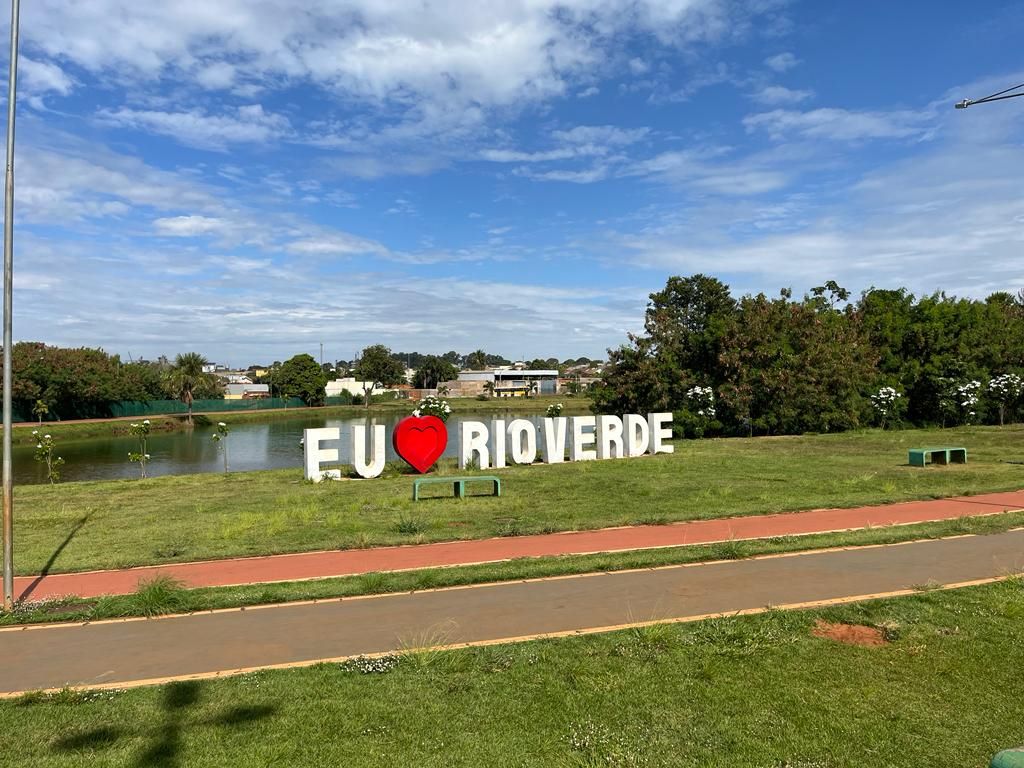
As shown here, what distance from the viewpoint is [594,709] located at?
16.3 ft

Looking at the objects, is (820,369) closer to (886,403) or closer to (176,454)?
(886,403)

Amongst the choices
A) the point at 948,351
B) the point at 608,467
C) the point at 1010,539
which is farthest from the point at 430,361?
the point at 1010,539

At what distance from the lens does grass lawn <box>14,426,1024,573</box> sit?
11445 mm

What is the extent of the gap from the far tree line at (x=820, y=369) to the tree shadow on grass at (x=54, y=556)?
28.5 m

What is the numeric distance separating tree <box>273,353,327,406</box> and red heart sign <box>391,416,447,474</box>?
81.3 metres

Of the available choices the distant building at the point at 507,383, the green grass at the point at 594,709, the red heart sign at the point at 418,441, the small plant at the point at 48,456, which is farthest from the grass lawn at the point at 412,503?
the distant building at the point at 507,383

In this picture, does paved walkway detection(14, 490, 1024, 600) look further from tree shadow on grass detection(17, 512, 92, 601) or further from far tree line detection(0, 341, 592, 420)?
far tree line detection(0, 341, 592, 420)

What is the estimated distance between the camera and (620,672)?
18.3 ft

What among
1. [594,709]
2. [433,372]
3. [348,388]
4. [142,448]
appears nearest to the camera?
[594,709]

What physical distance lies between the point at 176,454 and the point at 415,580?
3842cm

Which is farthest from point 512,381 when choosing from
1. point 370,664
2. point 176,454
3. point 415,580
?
point 370,664

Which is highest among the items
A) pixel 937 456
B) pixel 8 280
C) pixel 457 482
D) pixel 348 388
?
pixel 348 388

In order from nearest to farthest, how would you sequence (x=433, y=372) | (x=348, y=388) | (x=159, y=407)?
(x=159, y=407), (x=348, y=388), (x=433, y=372)

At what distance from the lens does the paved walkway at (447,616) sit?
6.12m
